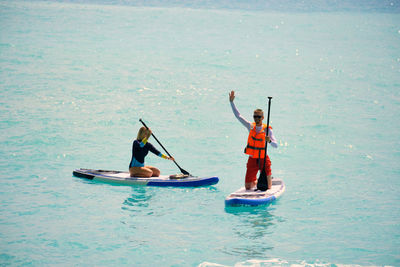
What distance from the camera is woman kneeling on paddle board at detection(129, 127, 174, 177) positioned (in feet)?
35.5

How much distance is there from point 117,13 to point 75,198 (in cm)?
3545

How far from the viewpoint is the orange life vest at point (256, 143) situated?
33.3 feet

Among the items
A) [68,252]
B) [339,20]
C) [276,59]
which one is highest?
[339,20]

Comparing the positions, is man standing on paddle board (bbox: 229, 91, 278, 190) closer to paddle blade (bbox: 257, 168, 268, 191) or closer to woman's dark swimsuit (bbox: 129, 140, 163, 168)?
paddle blade (bbox: 257, 168, 268, 191)

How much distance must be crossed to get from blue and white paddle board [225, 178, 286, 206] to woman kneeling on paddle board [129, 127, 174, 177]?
154 centimetres

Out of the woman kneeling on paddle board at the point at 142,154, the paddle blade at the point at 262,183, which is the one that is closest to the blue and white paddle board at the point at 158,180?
the woman kneeling on paddle board at the point at 142,154

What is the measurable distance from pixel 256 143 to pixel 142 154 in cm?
216

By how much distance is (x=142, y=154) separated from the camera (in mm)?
10938

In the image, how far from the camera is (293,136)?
54.2ft

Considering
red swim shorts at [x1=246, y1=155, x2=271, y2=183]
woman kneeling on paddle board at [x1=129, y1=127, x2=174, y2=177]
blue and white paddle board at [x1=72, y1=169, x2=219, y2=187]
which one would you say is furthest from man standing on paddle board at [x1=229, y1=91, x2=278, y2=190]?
woman kneeling on paddle board at [x1=129, y1=127, x2=174, y2=177]

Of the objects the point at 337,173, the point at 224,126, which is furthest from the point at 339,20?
the point at 337,173

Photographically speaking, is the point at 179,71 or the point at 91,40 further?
the point at 91,40

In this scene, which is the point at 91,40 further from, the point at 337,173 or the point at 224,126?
the point at 337,173

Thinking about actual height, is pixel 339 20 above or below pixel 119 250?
above
